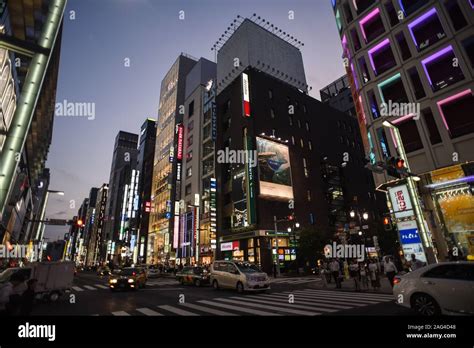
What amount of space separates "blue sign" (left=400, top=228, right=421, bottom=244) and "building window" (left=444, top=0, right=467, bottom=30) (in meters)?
14.7

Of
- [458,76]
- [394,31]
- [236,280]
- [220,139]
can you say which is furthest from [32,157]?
[458,76]

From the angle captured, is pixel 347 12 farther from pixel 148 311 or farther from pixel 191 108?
pixel 191 108

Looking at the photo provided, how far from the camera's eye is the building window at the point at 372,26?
76.2 ft

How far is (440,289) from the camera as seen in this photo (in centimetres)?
705

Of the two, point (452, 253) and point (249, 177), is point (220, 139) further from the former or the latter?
point (452, 253)

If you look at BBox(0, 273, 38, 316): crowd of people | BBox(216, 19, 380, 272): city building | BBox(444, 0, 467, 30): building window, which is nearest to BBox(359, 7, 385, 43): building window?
BBox(444, 0, 467, 30): building window

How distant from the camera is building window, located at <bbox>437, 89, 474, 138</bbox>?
17.0 meters

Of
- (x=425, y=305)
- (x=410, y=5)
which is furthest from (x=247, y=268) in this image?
(x=410, y=5)

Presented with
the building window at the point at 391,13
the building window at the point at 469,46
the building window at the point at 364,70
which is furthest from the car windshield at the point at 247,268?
the building window at the point at 391,13

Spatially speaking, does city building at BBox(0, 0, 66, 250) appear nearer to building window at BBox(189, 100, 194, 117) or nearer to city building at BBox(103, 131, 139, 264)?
building window at BBox(189, 100, 194, 117)

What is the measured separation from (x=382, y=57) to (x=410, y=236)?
15303mm

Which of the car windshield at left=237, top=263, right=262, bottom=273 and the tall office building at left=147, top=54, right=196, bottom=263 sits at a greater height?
the tall office building at left=147, top=54, right=196, bottom=263

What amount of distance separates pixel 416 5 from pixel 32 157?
54420 mm

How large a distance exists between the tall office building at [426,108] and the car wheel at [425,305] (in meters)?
7.62
